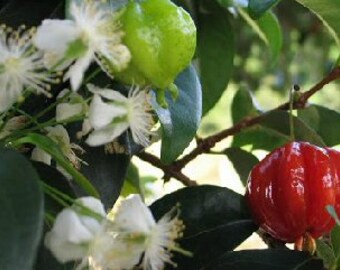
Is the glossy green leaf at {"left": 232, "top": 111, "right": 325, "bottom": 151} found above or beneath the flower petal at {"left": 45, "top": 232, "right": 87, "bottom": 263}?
beneath

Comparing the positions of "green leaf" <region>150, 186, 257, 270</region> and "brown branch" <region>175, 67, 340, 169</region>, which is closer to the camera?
"green leaf" <region>150, 186, 257, 270</region>

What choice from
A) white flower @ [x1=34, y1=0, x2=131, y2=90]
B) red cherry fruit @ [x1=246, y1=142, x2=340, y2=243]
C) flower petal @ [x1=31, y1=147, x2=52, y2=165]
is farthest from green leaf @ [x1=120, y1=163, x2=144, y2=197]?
white flower @ [x1=34, y1=0, x2=131, y2=90]

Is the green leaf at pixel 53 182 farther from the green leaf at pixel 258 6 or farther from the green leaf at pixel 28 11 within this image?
the green leaf at pixel 258 6

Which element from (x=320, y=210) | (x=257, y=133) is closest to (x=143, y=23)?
(x=320, y=210)

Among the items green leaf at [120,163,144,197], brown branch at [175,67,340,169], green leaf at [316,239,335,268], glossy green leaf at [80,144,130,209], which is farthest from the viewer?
green leaf at [120,163,144,197]

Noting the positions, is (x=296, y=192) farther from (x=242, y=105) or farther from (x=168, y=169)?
(x=242, y=105)

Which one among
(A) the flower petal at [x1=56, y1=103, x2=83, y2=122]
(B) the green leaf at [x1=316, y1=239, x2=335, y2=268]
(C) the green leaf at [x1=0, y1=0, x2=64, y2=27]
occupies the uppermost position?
(C) the green leaf at [x1=0, y1=0, x2=64, y2=27]

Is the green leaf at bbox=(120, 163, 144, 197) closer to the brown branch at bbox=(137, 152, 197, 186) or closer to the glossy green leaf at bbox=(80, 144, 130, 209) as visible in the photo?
the brown branch at bbox=(137, 152, 197, 186)
